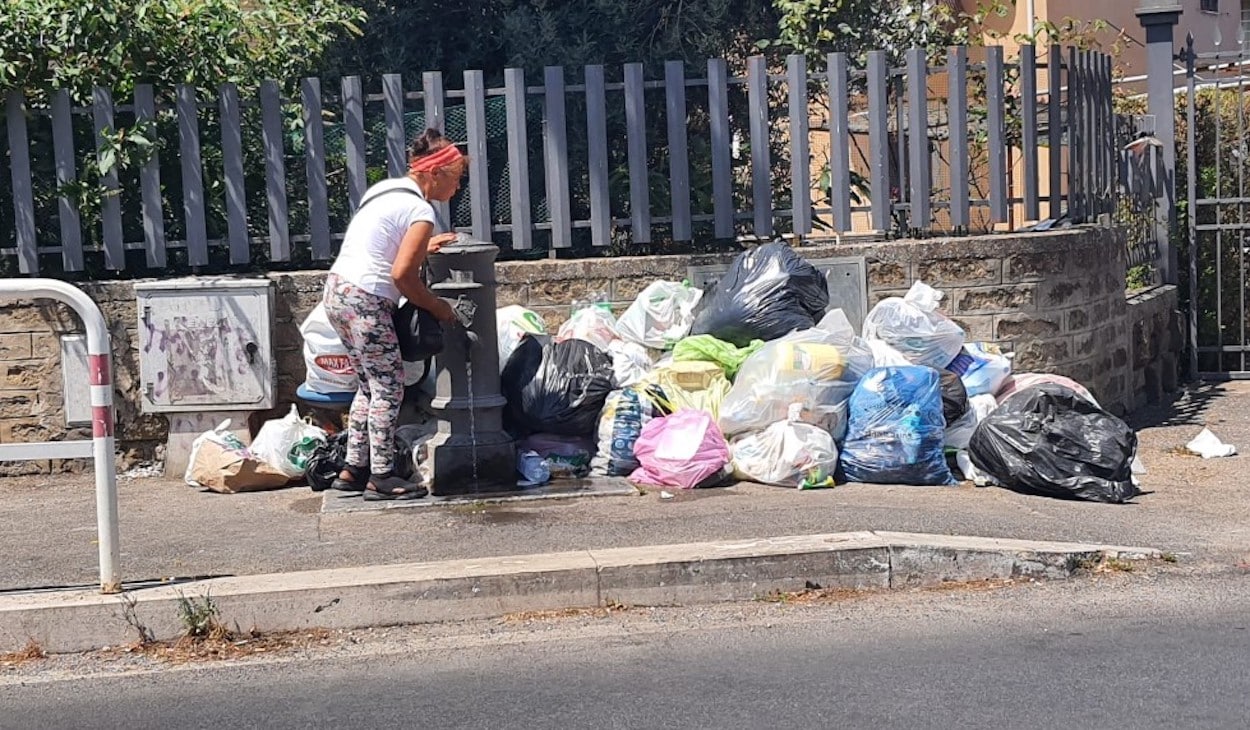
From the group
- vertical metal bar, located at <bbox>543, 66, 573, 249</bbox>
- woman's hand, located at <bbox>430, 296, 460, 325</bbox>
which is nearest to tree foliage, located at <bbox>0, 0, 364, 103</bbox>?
vertical metal bar, located at <bbox>543, 66, 573, 249</bbox>

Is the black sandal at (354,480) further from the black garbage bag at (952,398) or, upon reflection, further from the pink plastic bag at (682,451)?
the black garbage bag at (952,398)

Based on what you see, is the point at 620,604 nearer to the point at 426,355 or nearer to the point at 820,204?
the point at 426,355

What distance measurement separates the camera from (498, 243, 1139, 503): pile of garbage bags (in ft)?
24.4

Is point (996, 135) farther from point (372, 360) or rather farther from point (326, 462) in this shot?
point (326, 462)

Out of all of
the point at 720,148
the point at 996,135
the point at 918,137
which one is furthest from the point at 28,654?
the point at 996,135

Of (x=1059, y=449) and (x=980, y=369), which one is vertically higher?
(x=980, y=369)

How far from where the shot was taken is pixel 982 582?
6.00 m

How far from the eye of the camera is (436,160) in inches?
277

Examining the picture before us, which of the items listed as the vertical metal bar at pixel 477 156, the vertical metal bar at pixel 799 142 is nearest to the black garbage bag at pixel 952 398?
the vertical metal bar at pixel 799 142

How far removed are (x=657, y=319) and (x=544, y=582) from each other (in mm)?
2853

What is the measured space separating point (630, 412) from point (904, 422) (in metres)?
1.41

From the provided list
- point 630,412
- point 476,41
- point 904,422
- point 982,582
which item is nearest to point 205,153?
point 476,41

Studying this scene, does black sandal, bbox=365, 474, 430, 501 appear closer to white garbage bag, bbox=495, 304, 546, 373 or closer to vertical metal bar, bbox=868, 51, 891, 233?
white garbage bag, bbox=495, 304, 546, 373

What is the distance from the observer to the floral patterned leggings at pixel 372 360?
689cm
